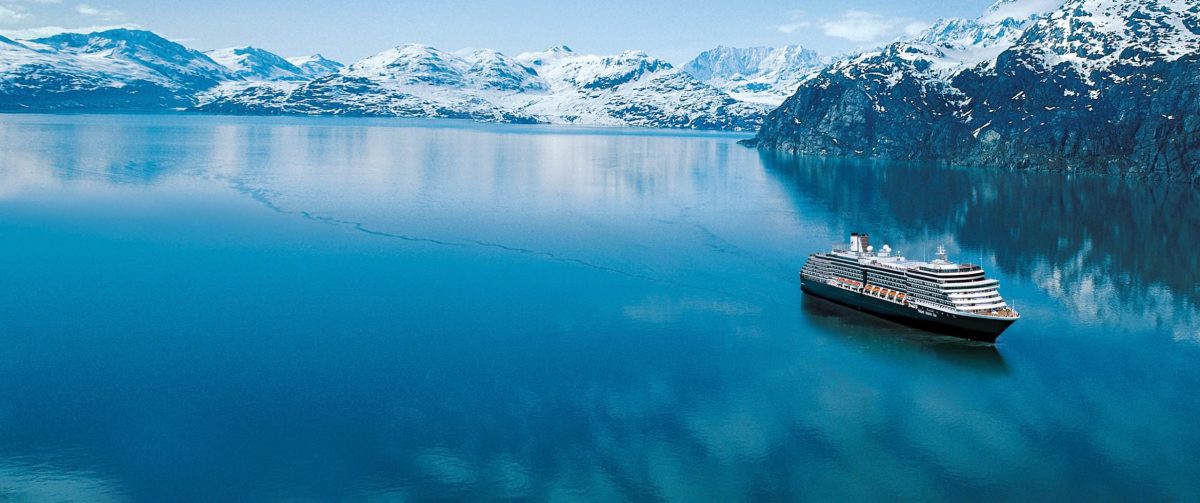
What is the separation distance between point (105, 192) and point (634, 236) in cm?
9147

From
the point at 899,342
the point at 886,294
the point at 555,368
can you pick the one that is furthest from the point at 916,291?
the point at 555,368

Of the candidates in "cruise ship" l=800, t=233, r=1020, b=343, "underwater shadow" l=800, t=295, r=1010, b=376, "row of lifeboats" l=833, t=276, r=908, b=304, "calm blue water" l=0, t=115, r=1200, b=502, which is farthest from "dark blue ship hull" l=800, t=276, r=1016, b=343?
"calm blue water" l=0, t=115, r=1200, b=502

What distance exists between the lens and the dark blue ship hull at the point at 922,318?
65.4 metres

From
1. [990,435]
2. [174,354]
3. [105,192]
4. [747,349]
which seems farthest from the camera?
[105,192]

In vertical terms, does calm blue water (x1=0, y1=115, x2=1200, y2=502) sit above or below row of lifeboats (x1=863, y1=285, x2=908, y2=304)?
below

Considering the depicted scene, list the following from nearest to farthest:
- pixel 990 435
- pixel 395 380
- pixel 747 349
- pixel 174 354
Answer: pixel 990 435
pixel 395 380
pixel 174 354
pixel 747 349

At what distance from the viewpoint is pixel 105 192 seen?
461 ft

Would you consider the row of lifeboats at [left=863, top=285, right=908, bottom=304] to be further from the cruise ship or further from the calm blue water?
the calm blue water

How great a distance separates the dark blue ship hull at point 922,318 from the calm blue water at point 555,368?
69.0 inches

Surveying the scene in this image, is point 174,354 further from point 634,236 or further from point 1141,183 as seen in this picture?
point 1141,183

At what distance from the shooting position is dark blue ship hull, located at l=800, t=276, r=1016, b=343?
6538cm

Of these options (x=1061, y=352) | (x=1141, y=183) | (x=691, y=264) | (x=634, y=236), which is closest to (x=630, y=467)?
(x=1061, y=352)

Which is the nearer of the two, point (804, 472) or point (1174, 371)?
point (804, 472)

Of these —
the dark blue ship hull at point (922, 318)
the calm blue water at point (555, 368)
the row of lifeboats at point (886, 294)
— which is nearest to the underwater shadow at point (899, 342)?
the calm blue water at point (555, 368)
